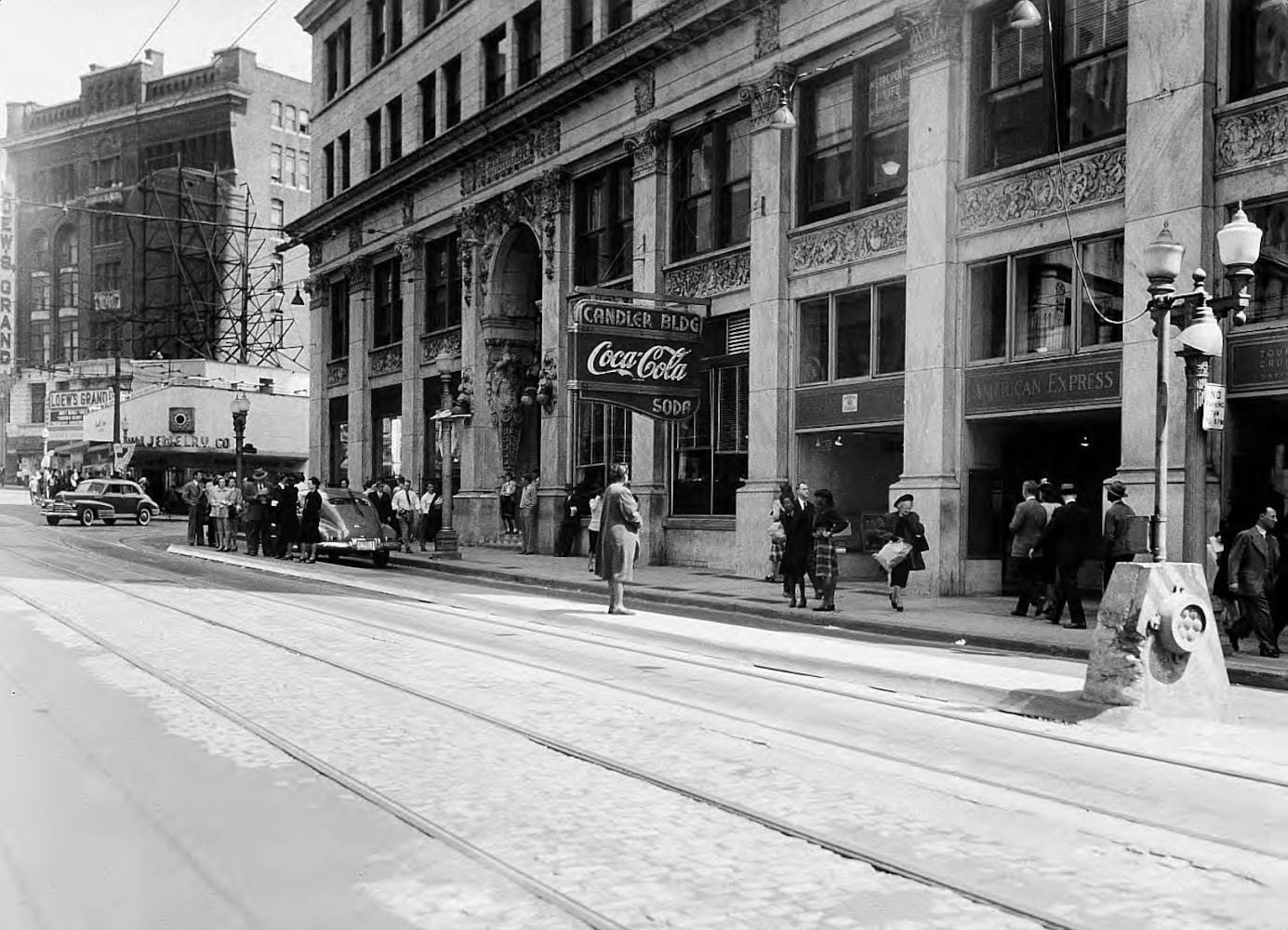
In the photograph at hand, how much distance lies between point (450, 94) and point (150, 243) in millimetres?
50728

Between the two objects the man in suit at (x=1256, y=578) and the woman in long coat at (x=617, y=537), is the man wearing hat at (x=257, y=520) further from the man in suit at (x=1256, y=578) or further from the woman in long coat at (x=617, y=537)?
the man in suit at (x=1256, y=578)

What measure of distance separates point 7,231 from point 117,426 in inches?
1255

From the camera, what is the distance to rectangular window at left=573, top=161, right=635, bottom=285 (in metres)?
29.4

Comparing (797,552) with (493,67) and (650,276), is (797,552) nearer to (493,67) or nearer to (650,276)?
(650,276)

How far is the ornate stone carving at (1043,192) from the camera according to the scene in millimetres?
17922

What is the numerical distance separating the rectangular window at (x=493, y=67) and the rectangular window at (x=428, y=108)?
10.9ft

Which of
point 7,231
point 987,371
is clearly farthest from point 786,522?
point 7,231

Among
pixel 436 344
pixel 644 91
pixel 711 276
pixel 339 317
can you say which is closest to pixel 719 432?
pixel 711 276

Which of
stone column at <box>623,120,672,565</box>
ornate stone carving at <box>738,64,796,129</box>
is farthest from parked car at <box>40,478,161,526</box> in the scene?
ornate stone carving at <box>738,64,796,129</box>

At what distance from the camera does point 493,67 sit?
1400 inches

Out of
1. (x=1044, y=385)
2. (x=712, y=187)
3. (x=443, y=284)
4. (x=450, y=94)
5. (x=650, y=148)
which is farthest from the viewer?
(x=443, y=284)

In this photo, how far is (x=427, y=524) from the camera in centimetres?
3509

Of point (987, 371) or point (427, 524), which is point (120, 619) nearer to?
point (987, 371)

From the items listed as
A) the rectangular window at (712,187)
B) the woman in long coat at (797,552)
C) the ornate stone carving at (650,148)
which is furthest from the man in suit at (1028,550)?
the ornate stone carving at (650,148)
